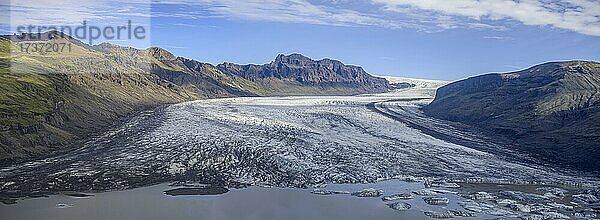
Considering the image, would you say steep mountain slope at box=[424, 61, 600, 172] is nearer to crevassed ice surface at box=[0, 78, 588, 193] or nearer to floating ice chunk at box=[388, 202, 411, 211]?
crevassed ice surface at box=[0, 78, 588, 193]

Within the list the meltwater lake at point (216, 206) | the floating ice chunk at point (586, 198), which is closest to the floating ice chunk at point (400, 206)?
the meltwater lake at point (216, 206)

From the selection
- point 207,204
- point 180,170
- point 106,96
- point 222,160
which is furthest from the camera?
point 106,96

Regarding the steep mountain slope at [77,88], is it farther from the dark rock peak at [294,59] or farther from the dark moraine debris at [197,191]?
the dark rock peak at [294,59]

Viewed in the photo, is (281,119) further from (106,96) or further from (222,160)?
(222,160)

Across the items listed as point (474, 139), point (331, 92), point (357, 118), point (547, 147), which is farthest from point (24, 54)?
point (331, 92)

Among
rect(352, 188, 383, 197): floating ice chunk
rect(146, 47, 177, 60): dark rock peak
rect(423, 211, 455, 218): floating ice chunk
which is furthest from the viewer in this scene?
rect(146, 47, 177, 60): dark rock peak

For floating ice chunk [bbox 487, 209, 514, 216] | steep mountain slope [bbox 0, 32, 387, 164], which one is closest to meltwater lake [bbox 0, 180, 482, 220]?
floating ice chunk [bbox 487, 209, 514, 216]

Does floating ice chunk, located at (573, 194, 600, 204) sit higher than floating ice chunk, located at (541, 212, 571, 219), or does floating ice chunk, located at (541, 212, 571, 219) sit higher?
floating ice chunk, located at (541, 212, 571, 219)
